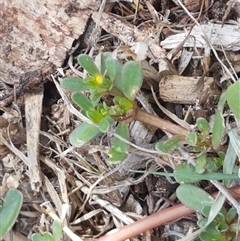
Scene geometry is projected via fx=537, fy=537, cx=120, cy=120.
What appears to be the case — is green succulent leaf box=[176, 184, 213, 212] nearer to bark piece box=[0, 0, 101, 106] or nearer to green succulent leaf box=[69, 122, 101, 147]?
green succulent leaf box=[69, 122, 101, 147]

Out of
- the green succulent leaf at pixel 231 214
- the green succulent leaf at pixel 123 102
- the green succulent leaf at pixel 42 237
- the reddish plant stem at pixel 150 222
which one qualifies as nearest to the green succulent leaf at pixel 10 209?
the green succulent leaf at pixel 42 237

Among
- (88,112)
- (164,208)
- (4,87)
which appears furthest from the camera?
(4,87)

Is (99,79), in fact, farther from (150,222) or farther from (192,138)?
(150,222)

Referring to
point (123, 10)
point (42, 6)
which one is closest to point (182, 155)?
point (123, 10)

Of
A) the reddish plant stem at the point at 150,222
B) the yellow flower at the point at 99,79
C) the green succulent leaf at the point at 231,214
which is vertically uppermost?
the yellow flower at the point at 99,79

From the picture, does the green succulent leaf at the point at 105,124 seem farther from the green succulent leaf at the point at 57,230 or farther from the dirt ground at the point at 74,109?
the green succulent leaf at the point at 57,230

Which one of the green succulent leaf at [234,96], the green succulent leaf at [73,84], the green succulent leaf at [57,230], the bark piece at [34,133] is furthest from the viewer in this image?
the bark piece at [34,133]

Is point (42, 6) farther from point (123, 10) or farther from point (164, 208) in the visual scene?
point (164, 208)
